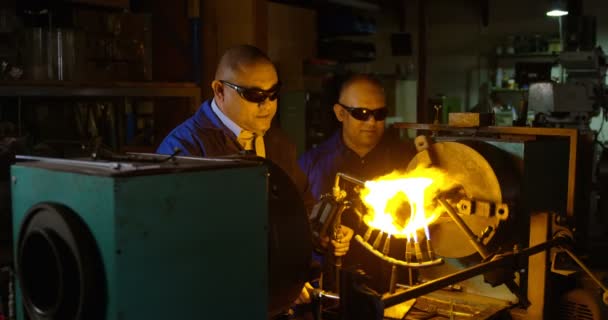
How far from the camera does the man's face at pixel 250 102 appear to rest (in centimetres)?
216

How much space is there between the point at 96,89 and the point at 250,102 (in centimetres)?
125

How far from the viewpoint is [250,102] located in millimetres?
2150

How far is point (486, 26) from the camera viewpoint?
31.7 ft

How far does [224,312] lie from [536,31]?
9.01 meters

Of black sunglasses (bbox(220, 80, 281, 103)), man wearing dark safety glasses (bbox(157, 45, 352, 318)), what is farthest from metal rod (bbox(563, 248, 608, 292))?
black sunglasses (bbox(220, 80, 281, 103))

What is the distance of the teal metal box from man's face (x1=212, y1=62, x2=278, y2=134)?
3.39 ft

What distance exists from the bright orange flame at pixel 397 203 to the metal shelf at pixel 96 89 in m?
1.87

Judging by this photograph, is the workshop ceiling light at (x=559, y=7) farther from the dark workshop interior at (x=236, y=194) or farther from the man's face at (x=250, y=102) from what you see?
the man's face at (x=250, y=102)

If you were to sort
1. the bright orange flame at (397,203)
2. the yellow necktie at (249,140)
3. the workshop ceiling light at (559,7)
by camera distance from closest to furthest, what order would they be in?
the bright orange flame at (397,203) < the yellow necktie at (249,140) < the workshop ceiling light at (559,7)

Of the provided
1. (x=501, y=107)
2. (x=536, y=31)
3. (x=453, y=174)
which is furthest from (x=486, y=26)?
(x=453, y=174)

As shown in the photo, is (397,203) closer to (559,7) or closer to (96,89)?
(96,89)

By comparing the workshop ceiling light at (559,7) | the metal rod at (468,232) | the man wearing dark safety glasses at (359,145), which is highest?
the workshop ceiling light at (559,7)

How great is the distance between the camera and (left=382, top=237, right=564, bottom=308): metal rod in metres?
1.30

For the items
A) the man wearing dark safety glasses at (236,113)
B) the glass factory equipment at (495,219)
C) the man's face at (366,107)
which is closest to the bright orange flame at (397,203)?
the glass factory equipment at (495,219)
